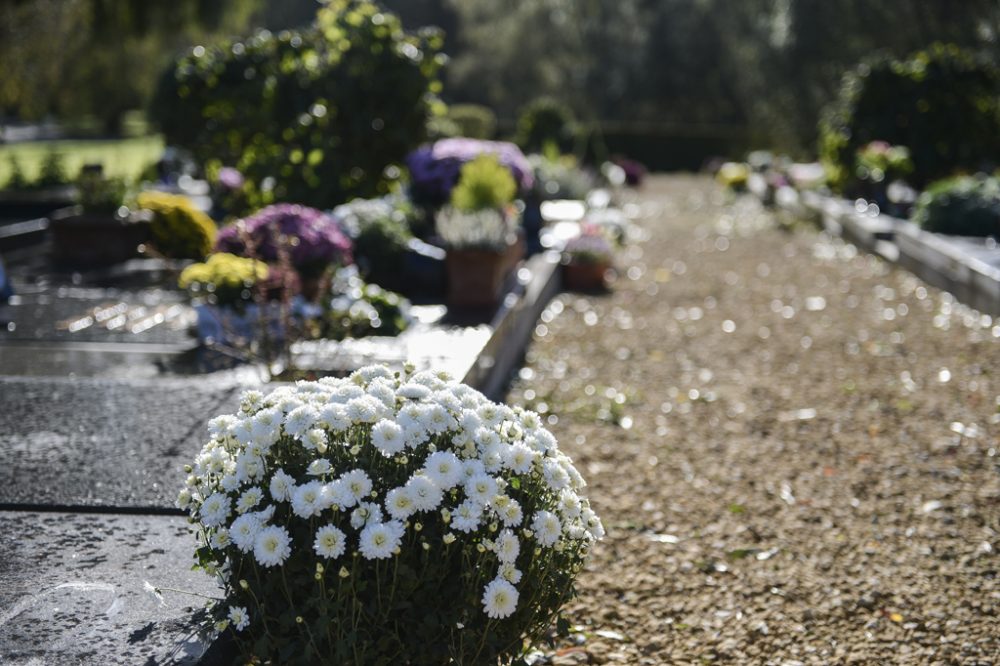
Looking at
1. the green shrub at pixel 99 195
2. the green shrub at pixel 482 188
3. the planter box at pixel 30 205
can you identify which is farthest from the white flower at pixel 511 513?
the planter box at pixel 30 205

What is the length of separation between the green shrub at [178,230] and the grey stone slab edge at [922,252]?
20.8 feet

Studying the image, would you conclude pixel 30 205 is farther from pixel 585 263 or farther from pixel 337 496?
pixel 337 496

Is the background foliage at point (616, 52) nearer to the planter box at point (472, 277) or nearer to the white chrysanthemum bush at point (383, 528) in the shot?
the planter box at point (472, 277)

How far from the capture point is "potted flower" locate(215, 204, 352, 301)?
629cm

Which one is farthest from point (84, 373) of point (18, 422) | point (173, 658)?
point (173, 658)

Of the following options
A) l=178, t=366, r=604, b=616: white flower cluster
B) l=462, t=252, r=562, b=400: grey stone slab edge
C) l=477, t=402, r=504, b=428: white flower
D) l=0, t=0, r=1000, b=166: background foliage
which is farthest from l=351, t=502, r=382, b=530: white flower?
l=0, t=0, r=1000, b=166: background foliage

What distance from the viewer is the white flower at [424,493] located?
7.79 feet

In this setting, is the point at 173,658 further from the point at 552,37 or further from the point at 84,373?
the point at 552,37

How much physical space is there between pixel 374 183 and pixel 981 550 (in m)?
6.36

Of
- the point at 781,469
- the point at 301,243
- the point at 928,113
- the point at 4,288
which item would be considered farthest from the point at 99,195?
the point at 928,113

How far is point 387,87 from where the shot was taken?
28.7 ft

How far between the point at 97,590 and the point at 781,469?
11.1 feet

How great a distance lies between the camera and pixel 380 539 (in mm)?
2301

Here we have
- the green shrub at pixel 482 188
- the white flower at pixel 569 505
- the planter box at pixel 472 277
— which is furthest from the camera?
the green shrub at pixel 482 188
